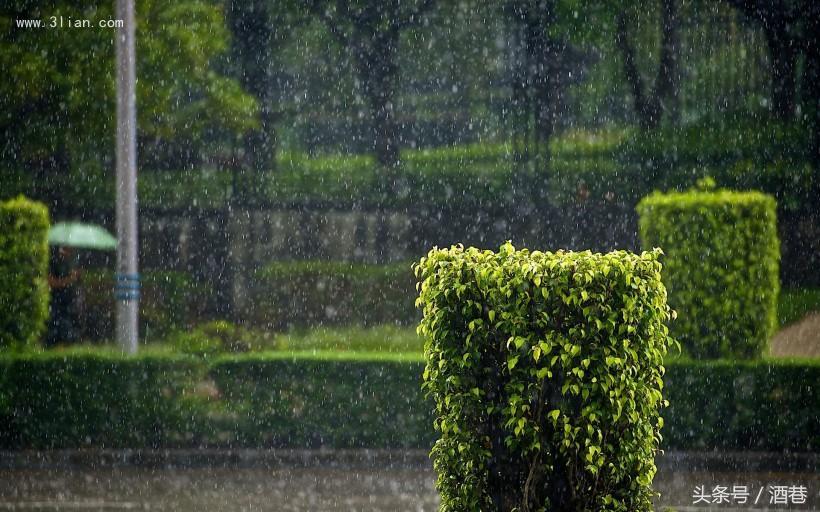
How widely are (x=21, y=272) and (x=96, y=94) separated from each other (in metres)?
6.79

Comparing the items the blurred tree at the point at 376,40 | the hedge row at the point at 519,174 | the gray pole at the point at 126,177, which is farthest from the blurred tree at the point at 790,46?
the gray pole at the point at 126,177

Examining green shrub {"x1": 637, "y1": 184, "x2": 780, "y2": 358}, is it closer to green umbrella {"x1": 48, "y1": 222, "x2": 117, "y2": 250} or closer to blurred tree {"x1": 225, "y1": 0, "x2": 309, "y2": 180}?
green umbrella {"x1": 48, "y1": 222, "x2": 117, "y2": 250}

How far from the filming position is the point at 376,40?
72.3 ft

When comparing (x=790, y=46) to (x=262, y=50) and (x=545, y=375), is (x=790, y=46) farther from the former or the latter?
(x=545, y=375)

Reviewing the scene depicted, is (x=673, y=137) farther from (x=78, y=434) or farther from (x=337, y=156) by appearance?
(x=78, y=434)

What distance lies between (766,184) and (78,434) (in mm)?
12787

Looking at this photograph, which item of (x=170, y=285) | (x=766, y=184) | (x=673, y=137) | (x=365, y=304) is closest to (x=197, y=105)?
(x=170, y=285)

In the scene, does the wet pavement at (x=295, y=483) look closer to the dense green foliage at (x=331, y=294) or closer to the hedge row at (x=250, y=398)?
the hedge row at (x=250, y=398)

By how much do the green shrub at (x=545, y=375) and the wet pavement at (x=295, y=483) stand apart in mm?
3711

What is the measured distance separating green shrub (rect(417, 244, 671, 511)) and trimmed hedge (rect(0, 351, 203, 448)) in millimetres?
6439

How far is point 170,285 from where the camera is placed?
19.8 metres

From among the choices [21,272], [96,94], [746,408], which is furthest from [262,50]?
[746,408]

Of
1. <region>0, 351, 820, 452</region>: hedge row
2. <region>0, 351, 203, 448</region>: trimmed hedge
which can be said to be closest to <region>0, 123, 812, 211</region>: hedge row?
<region>0, 351, 820, 452</region>: hedge row

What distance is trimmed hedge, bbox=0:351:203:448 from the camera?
11.1 m
